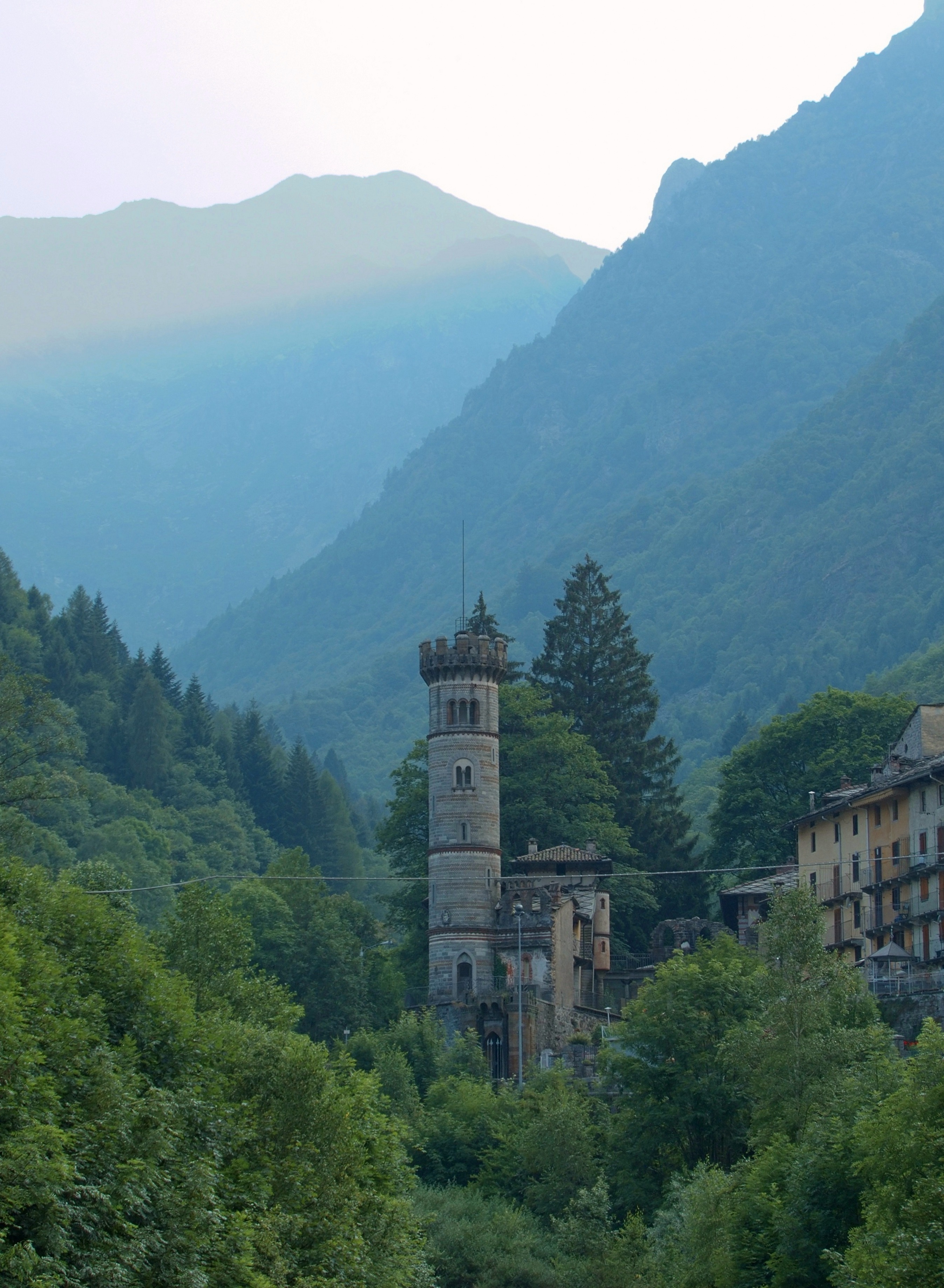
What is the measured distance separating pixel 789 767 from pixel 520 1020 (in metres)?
28.6

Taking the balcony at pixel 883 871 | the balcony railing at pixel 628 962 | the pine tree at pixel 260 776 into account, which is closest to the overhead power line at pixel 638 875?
the balcony railing at pixel 628 962

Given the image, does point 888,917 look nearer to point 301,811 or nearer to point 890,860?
point 890,860

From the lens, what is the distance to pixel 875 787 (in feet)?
266

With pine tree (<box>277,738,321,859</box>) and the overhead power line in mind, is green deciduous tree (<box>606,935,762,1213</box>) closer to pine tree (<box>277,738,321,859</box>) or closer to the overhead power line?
the overhead power line

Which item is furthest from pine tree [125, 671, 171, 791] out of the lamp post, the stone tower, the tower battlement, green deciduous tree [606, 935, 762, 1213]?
green deciduous tree [606, 935, 762, 1213]

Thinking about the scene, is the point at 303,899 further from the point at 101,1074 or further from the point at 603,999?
the point at 101,1074

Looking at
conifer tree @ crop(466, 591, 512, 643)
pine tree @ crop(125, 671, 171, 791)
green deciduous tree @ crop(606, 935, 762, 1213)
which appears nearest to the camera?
green deciduous tree @ crop(606, 935, 762, 1213)

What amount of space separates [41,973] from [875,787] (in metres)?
43.9

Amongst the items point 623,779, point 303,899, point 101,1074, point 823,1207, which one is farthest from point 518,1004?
point 101,1074

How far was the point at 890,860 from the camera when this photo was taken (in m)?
78.8

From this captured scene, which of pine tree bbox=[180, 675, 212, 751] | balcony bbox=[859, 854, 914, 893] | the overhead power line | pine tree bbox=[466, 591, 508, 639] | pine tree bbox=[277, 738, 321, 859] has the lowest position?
balcony bbox=[859, 854, 914, 893]

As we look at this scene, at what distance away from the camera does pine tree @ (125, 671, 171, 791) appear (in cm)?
16238

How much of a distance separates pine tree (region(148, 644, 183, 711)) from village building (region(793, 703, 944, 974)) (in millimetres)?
96620

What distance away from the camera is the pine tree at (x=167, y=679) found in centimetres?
17838
